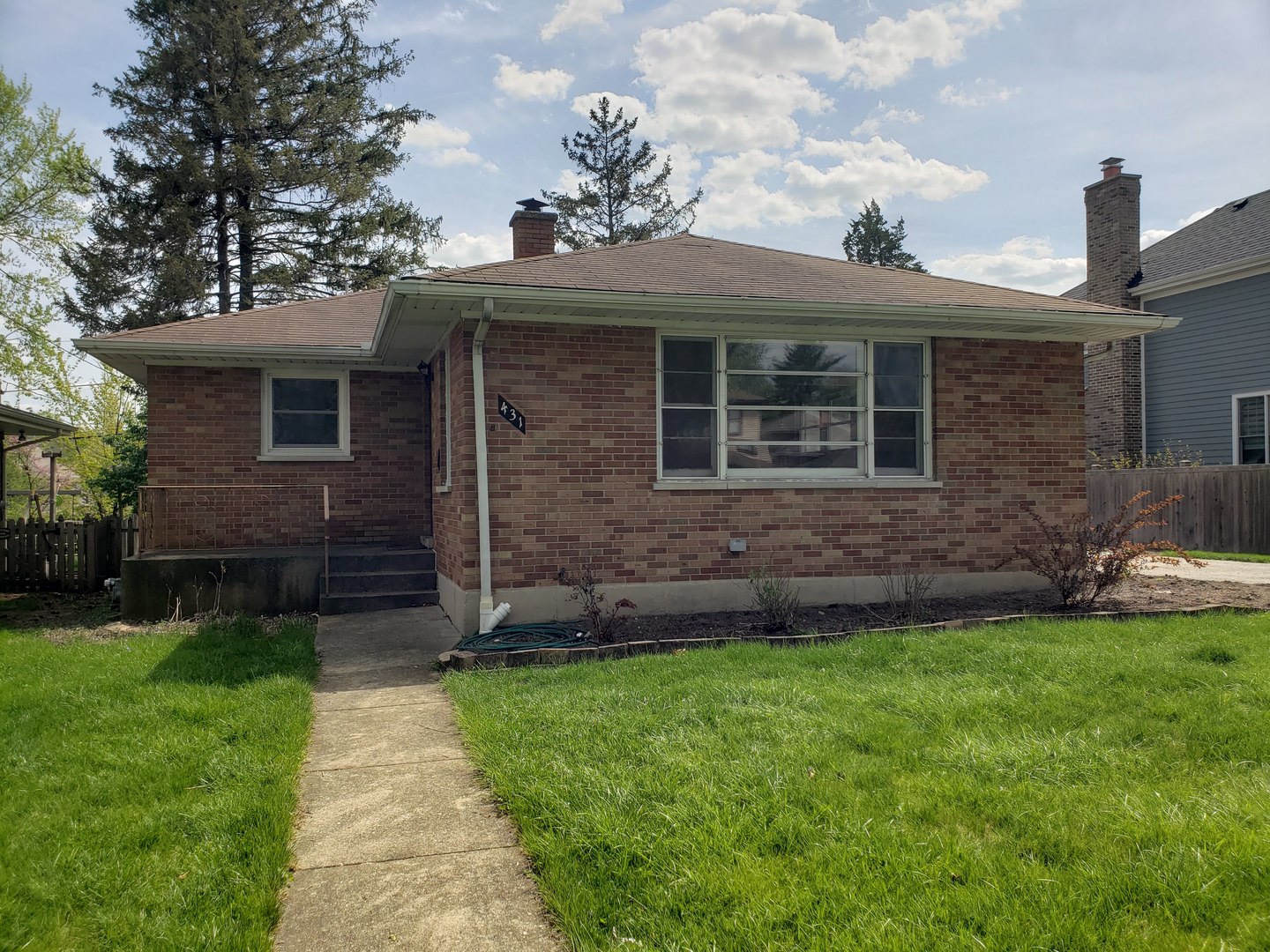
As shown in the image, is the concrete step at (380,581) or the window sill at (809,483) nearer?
the window sill at (809,483)

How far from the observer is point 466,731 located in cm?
501

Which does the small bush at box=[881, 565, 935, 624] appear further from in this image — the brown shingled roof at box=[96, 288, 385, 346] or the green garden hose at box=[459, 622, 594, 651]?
the brown shingled roof at box=[96, 288, 385, 346]

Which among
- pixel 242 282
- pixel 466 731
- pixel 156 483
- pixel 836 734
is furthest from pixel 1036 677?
pixel 242 282

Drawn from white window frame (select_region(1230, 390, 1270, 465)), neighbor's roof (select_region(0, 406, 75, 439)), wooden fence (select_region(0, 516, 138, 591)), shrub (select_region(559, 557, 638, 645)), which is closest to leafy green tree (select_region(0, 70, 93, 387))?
neighbor's roof (select_region(0, 406, 75, 439))

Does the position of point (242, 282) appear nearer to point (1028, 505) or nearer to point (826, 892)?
point (1028, 505)

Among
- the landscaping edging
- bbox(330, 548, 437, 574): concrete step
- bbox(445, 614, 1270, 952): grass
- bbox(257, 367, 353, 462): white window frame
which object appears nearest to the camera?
bbox(445, 614, 1270, 952): grass

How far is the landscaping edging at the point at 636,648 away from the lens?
22.0 ft

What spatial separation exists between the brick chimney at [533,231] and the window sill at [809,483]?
4533 millimetres

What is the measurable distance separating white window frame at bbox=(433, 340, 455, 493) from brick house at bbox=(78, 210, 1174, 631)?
10 cm

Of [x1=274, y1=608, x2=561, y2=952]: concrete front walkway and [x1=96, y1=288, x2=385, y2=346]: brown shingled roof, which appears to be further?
[x1=96, y1=288, x2=385, y2=346]: brown shingled roof

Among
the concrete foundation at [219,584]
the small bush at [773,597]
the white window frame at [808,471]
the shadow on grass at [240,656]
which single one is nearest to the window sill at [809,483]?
the white window frame at [808,471]

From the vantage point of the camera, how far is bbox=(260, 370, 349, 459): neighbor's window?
1162 cm

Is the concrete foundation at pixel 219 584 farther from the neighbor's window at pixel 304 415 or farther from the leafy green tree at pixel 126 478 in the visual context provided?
the leafy green tree at pixel 126 478

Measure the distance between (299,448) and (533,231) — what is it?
4313 millimetres
